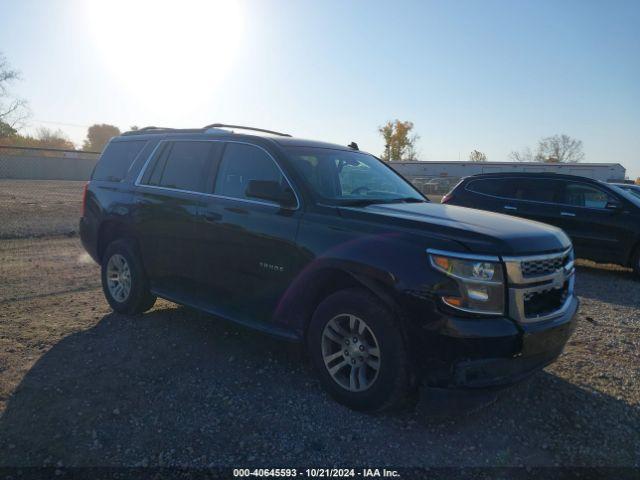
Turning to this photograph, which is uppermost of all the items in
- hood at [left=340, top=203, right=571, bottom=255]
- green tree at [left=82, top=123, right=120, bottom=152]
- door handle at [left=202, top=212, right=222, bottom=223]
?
green tree at [left=82, top=123, right=120, bottom=152]

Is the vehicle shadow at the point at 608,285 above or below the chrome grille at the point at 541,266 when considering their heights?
below

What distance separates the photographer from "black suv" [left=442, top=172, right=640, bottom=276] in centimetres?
812

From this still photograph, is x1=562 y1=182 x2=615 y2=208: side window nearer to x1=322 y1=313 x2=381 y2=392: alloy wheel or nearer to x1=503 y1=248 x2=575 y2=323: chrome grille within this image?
x1=503 y1=248 x2=575 y2=323: chrome grille

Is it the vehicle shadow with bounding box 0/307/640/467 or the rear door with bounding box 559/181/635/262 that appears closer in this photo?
the vehicle shadow with bounding box 0/307/640/467

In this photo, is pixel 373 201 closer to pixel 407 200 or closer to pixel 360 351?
pixel 407 200

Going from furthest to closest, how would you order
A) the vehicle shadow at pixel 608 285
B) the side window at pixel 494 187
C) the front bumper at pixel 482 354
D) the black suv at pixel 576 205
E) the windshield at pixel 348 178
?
the side window at pixel 494 187, the black suv at pixel 576 205, the vehicle shadow at pixel 608 285, the windshield at pixel 348 178, the front bumper at pixel 482 354

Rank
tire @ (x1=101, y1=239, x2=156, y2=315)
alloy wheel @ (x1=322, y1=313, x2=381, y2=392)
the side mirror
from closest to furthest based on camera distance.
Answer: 1. alloy wheel @ (x1=322, y1=313, x2=381, y2=392)
2. the side mirror
3. tire @ (x1=101, y1=239, x2=156, y2=315)

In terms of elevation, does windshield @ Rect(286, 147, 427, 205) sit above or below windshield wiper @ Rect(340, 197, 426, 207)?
above

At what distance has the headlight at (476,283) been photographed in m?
2.80

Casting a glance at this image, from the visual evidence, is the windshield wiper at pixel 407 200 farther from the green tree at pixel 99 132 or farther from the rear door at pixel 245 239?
the green tree at pixel 99 132

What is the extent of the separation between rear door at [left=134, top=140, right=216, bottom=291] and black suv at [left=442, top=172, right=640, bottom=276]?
6440 millimetres

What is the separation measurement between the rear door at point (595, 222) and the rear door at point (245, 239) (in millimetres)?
6714

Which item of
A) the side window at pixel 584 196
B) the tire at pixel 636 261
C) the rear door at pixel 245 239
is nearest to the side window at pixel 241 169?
the rear door at pixel 245 239

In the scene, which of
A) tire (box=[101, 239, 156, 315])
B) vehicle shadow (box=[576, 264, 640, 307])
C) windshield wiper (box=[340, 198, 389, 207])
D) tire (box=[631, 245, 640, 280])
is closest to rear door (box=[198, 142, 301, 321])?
windshield wiper (box=[340, 198, 389, 207])
